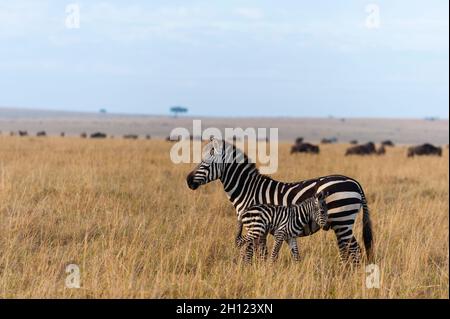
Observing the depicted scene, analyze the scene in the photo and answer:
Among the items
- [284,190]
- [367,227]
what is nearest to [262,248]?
[284,190]

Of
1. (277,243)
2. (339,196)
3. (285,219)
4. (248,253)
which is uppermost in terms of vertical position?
(339,196)

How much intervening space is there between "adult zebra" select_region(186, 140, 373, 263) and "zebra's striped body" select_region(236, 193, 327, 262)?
0.15 metres

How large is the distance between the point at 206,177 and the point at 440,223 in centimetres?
632

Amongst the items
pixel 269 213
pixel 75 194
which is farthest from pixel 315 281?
pixel 75 194

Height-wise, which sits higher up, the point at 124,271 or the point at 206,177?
the point at 206,177

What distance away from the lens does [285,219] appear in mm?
5770

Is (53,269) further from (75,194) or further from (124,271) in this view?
(75,194)

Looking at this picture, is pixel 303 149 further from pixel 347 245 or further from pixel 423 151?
pixel 347 245

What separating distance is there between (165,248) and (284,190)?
195cm

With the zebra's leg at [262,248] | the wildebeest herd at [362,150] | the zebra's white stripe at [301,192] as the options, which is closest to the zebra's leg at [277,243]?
the zebra's leg at [262,248]

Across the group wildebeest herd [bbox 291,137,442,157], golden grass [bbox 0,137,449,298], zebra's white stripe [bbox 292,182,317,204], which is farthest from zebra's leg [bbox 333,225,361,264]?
wildebeest herd [bbox 291,137,442,157]

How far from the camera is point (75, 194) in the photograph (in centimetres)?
1084

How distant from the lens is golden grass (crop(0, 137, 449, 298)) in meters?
5.69

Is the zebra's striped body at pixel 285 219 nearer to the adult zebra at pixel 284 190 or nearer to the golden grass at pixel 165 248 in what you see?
the adult zebra at pixel 284 190
